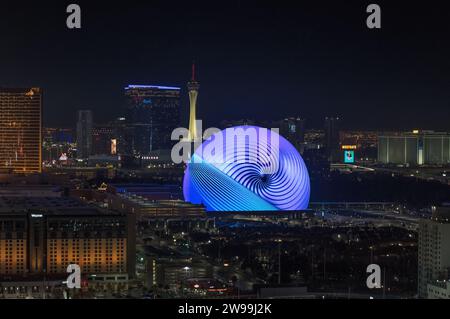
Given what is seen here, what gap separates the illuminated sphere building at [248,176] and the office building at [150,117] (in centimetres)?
1377

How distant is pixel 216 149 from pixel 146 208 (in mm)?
1791

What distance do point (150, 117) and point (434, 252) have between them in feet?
77.4

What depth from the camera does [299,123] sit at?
2806cm

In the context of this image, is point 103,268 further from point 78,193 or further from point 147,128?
point 147,128

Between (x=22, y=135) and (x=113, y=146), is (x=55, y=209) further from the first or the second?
(x=113, y=146)

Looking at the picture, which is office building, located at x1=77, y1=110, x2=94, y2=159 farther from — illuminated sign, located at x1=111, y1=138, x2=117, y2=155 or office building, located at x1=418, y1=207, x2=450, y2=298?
office building, located at x1=418, y1=207, x2=450, y2=298

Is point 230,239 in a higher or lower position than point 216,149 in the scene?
lower

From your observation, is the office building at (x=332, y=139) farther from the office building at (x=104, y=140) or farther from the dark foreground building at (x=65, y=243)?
the dark foreground building at (x=65, y=243)

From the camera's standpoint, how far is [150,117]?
30969 mm

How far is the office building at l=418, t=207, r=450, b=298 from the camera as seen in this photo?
7707 mm

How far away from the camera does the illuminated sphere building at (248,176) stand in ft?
52.5

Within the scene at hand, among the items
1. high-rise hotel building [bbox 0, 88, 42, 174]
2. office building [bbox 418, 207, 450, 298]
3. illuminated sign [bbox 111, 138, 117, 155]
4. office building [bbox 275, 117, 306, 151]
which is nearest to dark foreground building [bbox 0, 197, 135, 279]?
office building [bbox 418, 207, 450, 298]
